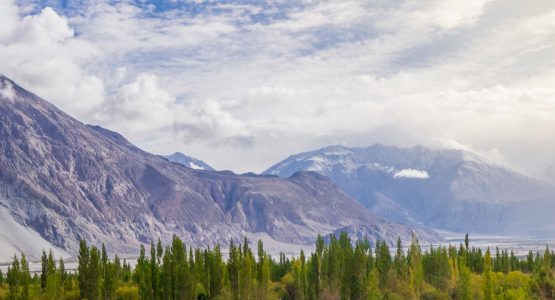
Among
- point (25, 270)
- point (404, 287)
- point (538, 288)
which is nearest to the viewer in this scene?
point (25, 270)

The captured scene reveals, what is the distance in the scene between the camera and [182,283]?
10806cm

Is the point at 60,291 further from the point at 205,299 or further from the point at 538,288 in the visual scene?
the point at 538,288

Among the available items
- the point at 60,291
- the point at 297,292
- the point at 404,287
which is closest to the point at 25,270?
the point at 60,291

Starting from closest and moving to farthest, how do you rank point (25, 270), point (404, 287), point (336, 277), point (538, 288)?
point (25, 270) → point (538, 288) → point (404, 287) → point (336, 277)

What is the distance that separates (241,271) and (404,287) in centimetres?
3185

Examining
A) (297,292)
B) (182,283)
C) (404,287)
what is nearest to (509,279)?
(404,287)

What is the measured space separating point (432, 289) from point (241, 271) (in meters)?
35.9

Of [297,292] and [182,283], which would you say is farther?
[297,292]

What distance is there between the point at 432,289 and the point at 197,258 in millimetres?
44602

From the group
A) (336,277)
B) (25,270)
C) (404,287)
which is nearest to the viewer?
(25,270)

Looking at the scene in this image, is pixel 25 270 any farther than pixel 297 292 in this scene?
No

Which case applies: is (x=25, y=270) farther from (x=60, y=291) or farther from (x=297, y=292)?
(x=297, y=292)

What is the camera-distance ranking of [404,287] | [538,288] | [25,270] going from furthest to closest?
[404,287] → [538,288] → [25,270]

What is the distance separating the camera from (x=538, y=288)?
379ft
